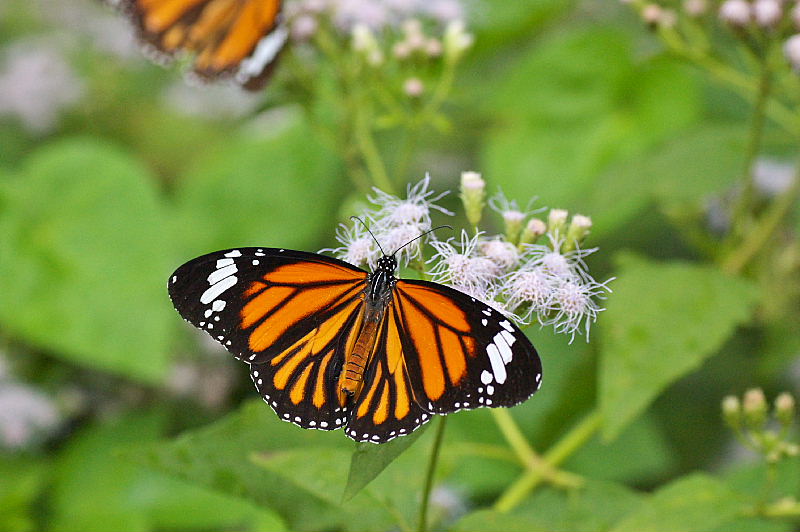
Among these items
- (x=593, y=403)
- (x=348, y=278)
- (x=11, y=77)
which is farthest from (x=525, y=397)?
(x=11, y=77)

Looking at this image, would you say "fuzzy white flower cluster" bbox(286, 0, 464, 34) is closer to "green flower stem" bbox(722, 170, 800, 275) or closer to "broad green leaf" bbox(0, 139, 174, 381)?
"broad green leaf" bbox(0, 139, 174, 381)

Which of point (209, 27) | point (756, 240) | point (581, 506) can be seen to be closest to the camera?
point (581, 506)

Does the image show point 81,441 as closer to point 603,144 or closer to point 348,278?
point 348,278

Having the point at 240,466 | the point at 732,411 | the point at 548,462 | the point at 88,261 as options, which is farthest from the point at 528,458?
the point at 88,261

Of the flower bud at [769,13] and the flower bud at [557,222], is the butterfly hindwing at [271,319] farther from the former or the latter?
the flower bud at [769,13]

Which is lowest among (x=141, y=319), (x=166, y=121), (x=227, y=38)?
(x=141, y=319)

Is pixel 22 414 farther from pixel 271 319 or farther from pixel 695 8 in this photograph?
pixel 695 8

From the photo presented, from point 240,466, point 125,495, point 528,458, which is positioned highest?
point 240,466
